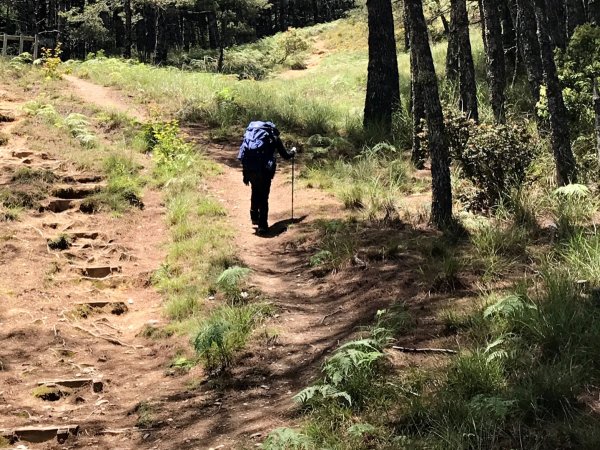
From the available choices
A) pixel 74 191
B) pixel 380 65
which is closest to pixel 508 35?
pixel 380 65

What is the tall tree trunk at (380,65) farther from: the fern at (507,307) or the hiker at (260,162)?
the fern at (507,307)

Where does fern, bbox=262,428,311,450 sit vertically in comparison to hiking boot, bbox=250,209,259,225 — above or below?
below

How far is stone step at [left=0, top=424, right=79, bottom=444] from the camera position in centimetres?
454

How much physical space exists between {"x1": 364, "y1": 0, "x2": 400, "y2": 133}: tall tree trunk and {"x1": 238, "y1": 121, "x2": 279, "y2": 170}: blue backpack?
16.3 feet

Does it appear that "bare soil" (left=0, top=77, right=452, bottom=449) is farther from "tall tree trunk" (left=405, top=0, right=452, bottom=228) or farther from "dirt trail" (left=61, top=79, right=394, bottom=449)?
"tall tree trunk" (left=405, top=0, right=452, bottom=228)

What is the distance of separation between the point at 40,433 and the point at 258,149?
5759 mm

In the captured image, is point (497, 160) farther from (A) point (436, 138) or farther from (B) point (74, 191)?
(B) point (74, 191)

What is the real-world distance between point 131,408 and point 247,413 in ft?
3.88

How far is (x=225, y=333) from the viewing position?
579 centimetres

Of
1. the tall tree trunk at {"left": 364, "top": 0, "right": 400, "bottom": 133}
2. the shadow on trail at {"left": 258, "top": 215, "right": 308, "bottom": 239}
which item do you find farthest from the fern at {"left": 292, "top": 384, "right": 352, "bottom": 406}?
the tall tree trunk at {"left": 364, "top": 0, "right": 400, "bottom": 133}

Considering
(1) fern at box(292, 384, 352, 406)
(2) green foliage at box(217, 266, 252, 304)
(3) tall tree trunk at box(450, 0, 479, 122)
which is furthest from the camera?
(3) tall tree trunk at box(450, 0, 479, 122)

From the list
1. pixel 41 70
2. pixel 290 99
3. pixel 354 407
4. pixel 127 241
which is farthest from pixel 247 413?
pixel 41 70

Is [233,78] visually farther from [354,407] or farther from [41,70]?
[354,407]

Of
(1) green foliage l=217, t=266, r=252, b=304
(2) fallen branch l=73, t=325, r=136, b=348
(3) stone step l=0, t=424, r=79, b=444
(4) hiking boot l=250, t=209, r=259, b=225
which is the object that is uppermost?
(4) hiking boot l=250, t=209, r=259, b=225
